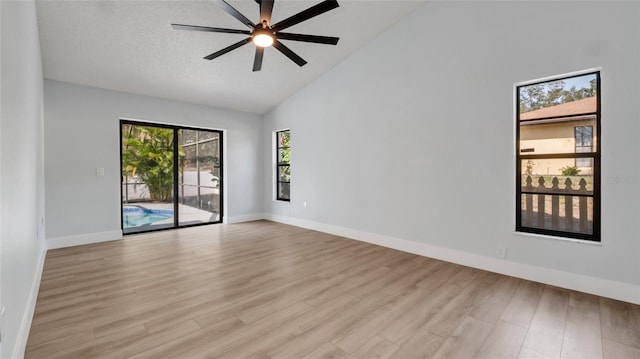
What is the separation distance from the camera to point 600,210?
111 inches

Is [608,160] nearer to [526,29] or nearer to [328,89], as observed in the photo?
[526,29]

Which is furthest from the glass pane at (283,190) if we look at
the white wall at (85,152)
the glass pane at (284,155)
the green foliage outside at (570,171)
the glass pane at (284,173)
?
the green foliage outside at (570,171)

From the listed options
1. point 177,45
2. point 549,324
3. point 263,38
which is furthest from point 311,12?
point 549,324

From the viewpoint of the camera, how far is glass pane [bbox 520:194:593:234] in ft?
9.73

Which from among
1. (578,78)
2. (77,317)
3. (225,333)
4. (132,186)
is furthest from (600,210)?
(132,186)

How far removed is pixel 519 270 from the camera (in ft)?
10.6

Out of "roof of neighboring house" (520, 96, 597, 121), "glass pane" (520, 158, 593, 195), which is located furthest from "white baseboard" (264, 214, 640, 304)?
"roof of neighboring house" (520, 96, 597, 121)

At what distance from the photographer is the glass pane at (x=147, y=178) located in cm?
532

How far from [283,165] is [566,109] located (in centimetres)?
520

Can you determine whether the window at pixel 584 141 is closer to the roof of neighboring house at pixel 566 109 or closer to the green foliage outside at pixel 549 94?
the roof of neighboring house at pixel 566 109

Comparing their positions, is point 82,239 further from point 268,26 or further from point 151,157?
point 268,26

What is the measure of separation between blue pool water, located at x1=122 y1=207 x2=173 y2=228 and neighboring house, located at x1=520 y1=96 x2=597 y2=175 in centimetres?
627

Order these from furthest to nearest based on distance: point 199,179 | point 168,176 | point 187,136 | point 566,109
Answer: point 199,179 → point 187,136 → point 168,176 → point 566,109

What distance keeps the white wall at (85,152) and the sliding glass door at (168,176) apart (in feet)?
1.02
